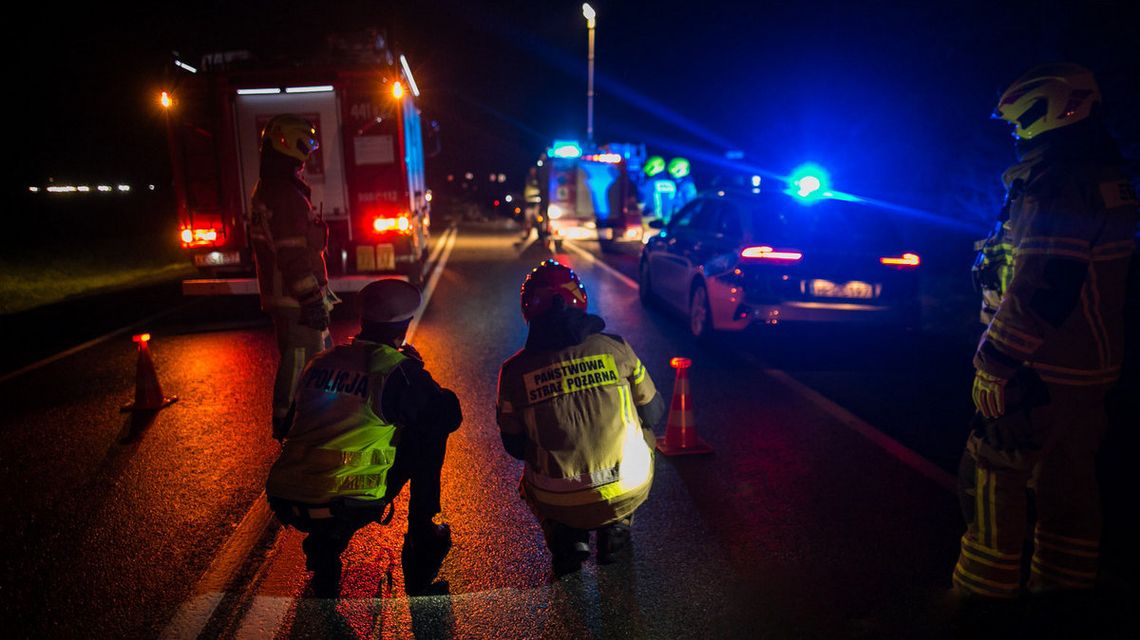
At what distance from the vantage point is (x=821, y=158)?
1809cm

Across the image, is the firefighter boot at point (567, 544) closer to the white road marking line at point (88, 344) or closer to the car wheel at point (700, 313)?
the car wheel at point (700, 313)

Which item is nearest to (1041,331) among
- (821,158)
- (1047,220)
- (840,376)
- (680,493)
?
(1047,220)

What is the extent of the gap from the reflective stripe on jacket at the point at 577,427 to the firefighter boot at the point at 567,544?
60 mm

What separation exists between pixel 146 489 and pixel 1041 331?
479 cm

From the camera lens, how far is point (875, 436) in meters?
5.55

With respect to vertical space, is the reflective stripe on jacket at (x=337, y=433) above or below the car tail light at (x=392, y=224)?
below

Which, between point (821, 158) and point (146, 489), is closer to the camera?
point (146, 489)

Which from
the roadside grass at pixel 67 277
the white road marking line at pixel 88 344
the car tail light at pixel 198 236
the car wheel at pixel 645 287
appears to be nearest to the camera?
the white road marking line at pixel 88 344

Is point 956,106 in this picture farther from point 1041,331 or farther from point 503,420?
point 503,420

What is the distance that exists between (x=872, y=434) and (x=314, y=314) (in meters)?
3.99

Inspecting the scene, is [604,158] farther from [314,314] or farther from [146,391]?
[314,314]

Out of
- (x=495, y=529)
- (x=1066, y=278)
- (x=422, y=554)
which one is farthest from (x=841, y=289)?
(x=422, y=554)

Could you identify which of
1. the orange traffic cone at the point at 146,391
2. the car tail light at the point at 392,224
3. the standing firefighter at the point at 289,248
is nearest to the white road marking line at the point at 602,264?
the car tail light at the point at 392,224

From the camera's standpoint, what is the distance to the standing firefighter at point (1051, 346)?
3.04m
